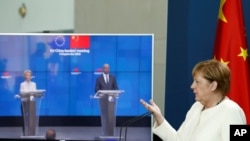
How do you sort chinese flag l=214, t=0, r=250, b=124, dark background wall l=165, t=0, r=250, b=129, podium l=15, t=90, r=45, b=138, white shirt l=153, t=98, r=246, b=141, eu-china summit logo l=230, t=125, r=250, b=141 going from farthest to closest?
dark background wall l=165, t=0, r=250, b=129, chinese flag l=214, t=0, r=250, b=124, podium l=15, t=90, r=45, b=138, white shirt l=153, t=98, r=246, b=141, eu-china summit logo l=230, t=125, r=250, b=141

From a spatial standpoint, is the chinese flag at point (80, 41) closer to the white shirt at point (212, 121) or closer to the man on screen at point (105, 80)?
the man on screen at point (105, 80)

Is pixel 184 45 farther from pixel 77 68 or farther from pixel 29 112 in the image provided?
pixel 29 112

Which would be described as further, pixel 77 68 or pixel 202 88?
pixel 77 68

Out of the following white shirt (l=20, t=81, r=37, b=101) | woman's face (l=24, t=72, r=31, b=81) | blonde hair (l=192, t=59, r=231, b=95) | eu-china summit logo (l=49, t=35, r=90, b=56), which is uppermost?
eu-china summit logo (l=49, t=35, r=90, b=56)

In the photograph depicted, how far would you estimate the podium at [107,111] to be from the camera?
349cm

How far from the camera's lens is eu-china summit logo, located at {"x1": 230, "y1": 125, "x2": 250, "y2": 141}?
5.35 ft

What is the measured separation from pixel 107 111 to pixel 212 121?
127cm

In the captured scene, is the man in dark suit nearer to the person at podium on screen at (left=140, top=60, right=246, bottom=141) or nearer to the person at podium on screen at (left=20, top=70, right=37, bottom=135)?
the person at podium on screen at (left=20, top=70, right=37, bottom=135)

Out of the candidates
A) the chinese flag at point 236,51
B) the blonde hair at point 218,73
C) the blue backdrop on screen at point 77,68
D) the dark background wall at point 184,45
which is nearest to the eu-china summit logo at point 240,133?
the blonde hair at point 218,73

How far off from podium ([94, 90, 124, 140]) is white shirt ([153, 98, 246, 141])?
976 millimetres

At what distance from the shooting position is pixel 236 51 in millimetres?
3613

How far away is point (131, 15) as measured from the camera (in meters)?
4.43

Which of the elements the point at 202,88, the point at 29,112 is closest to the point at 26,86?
the point at 29,112

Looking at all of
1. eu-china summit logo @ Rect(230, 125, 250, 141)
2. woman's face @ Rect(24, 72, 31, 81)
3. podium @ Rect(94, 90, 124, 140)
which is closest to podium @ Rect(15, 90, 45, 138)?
woman's face @ Rect(24, 72, 31, 81)
